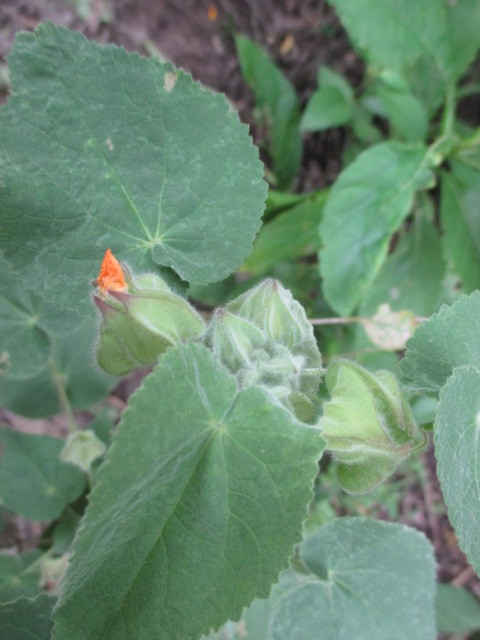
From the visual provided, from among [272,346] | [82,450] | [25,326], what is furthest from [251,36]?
[272,346]

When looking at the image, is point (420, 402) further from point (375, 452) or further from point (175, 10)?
point (175, 10)

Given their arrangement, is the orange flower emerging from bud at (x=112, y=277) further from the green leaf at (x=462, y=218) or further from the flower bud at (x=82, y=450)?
the green leaf at (x=462, y=218)

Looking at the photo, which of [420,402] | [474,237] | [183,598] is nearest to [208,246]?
[183,598]

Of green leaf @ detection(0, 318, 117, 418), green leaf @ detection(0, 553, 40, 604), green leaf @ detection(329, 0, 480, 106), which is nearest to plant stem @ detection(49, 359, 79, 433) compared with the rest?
green leaf @ detection(0, 318, 117, 418)

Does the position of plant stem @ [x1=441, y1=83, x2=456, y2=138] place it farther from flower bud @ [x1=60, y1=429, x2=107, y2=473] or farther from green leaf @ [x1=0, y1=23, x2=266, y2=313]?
flower bud @ [x1=60, y1=429, x2=107, y2=473]

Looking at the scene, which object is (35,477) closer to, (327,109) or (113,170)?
(113,170)
